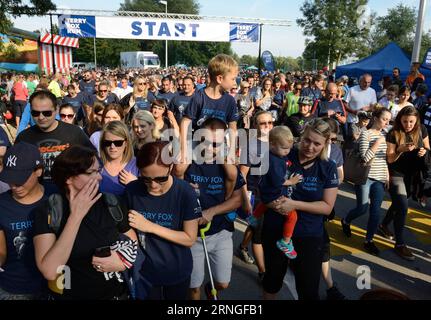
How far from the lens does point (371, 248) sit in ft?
15.5

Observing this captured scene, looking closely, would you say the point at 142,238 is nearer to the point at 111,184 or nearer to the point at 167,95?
the point at 111,184

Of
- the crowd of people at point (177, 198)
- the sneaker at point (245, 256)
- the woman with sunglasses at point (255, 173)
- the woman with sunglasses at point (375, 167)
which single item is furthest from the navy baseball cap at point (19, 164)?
the woman with sunglasses at point (375, 167)

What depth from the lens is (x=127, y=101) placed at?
7227 mm

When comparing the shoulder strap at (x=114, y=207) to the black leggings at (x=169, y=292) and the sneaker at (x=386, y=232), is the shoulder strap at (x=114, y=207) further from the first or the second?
the sneaker at (x=386, y=232)

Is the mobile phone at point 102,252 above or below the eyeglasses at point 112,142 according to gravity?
below

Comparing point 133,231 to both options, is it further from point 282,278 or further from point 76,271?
→ point 282,278

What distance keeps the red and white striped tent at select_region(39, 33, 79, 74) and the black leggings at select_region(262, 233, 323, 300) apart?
3076cm

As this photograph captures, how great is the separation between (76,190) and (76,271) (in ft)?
1.50

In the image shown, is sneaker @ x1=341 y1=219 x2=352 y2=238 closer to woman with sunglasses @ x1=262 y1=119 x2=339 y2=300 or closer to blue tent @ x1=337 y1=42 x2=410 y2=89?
woman with sunglasses @ x1=262 y1=119 x2=339 y2=300

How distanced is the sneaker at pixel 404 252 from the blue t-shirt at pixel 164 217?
3.40 metres

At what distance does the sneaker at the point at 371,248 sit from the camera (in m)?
4.67

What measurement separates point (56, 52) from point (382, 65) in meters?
34.8

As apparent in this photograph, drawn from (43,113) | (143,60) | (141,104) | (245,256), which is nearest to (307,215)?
(245,256)

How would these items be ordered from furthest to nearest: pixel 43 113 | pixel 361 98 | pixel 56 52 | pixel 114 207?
pixel 56 52, pixel 361 98, pixel 43 113, pixel 114 207
